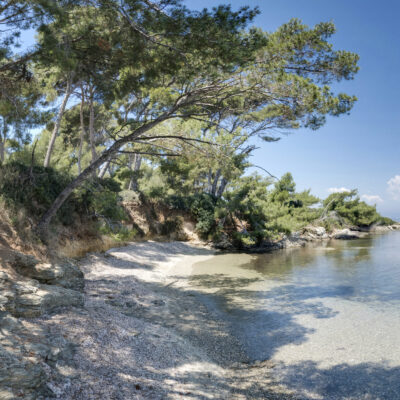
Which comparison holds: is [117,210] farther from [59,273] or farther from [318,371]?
[318,371]

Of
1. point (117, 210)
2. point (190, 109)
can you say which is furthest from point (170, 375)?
point (190, 109)

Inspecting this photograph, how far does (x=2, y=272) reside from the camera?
5.50 metres

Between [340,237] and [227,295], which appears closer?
[227,295]

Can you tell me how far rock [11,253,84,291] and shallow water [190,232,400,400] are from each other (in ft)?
13.0

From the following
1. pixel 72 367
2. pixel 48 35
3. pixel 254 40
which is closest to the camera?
pixel 72 367

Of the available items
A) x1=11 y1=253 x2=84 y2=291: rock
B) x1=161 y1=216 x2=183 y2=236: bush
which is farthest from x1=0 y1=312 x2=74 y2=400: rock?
x1=161 y1=216 x2=183 y2=236: bush

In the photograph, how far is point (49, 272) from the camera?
22.0ft

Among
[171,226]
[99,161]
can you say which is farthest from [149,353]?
[171,226]

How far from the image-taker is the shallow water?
201 inches

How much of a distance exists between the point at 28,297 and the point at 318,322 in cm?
671

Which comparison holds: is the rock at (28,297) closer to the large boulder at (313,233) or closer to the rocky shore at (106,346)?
the rocky shore at (106,346)

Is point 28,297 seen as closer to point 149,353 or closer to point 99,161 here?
point 149,353

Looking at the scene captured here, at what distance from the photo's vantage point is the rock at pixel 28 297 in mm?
4992

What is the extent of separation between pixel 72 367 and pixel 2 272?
2.55 m
